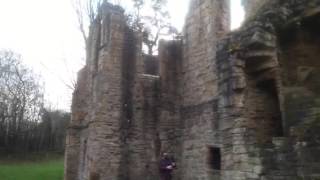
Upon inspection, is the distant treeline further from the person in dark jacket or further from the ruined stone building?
the person in dark jacket

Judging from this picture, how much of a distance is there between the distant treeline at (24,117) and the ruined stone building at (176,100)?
74.8ft

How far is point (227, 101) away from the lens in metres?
7.59

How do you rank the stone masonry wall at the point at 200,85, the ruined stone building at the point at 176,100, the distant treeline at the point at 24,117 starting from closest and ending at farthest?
the ruined stone building at the point at 176,100 < the stone masonry wall at the point at 200,85 < the distant treeline at the point at 24,117

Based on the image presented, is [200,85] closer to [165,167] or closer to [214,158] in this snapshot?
[214,158]

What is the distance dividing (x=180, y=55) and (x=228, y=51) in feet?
26.0

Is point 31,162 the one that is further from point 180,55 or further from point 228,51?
point 228,51

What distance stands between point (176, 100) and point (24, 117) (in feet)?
99.3

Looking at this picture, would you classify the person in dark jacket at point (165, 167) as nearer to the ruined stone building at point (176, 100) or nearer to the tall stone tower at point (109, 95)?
the ruined stone building at point (176, 100)

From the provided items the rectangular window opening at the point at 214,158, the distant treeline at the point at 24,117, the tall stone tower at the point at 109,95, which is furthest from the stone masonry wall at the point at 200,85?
the distant treeline at the point at 24,117

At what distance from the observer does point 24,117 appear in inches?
1634

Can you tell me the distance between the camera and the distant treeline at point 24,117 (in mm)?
38575

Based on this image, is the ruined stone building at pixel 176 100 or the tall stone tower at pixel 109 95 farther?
the tall stone tower at pixel 109 95

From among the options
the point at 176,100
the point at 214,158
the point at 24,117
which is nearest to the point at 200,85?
the point at 176,100

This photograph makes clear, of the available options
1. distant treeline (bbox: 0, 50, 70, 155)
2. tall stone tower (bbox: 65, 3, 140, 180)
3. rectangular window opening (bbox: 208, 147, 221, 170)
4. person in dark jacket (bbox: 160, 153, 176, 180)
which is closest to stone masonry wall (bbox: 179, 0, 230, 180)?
rectangular window opening (bbox: 208, 147, 221, 170)
